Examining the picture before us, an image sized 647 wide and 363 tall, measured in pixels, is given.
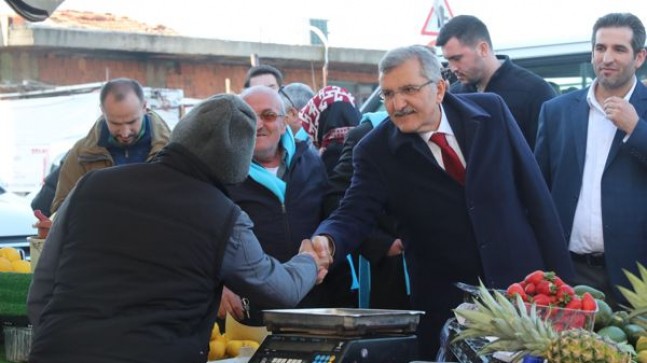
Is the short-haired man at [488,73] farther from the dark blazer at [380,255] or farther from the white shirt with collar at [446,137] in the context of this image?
the white shirt with collar at [446,137]

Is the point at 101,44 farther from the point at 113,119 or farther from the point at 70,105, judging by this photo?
the point at 113,119

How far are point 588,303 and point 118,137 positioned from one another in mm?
3222

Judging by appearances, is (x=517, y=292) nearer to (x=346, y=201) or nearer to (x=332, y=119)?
(x=346, y=201)

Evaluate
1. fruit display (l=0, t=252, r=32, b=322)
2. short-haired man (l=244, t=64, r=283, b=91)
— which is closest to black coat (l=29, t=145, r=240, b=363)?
fruit display (l=0, t=252, r=32, b=322)

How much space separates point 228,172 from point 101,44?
18307mm

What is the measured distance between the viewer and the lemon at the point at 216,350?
14.8ft

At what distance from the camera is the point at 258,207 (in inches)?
191

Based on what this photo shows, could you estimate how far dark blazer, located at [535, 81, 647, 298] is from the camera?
492 centimetres

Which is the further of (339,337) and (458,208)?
(458,208)

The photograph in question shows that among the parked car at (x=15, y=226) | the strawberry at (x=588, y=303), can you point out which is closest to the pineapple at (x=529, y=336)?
the strawberry at (x=588, y=303)

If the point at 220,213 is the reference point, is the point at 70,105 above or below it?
below

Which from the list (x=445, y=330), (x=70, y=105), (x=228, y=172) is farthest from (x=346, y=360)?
(x=70, y=105)

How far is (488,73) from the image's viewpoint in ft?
18.9

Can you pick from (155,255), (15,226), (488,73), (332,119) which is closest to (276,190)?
(332,119)
